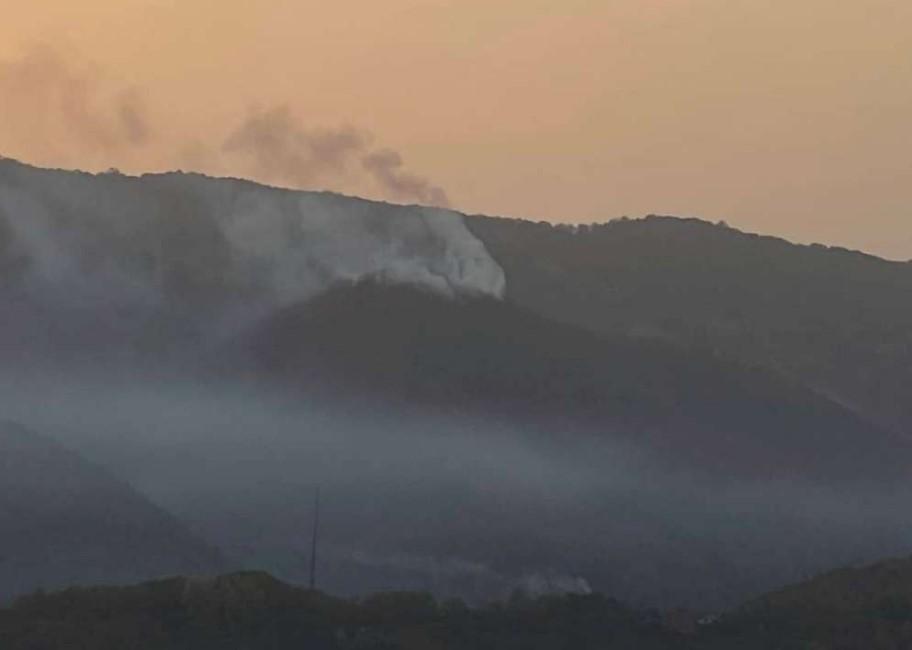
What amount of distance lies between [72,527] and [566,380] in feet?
79.0

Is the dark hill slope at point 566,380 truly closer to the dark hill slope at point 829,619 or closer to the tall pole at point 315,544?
the tall pole at point 315,544

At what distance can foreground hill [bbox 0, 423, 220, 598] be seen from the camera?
187 ft

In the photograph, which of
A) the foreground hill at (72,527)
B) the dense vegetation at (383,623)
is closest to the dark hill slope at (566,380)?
the foreground hill at (72,527)

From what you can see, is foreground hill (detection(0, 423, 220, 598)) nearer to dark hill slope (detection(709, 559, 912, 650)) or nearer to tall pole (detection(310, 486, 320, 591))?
tall pole (detection(310, 486, 320, 591))

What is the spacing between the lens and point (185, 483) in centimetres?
6894

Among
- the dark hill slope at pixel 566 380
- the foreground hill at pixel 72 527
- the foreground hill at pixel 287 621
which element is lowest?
the foreground hill at pixel 287 621

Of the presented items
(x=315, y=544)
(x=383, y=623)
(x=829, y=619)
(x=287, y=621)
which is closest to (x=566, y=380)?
(x=315, y=544)

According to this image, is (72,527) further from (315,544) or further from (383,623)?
(383,623)

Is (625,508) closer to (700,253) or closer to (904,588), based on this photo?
(700,253)

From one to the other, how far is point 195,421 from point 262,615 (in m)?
32.7

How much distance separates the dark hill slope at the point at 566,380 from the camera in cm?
7731

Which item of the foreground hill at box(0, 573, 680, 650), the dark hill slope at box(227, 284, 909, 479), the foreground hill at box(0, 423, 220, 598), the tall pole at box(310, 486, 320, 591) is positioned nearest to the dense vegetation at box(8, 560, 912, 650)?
the foreground hill at box(0, 573, 680, 650)

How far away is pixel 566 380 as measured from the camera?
259 ft

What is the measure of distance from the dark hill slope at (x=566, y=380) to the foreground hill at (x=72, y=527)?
1279 centimetres
